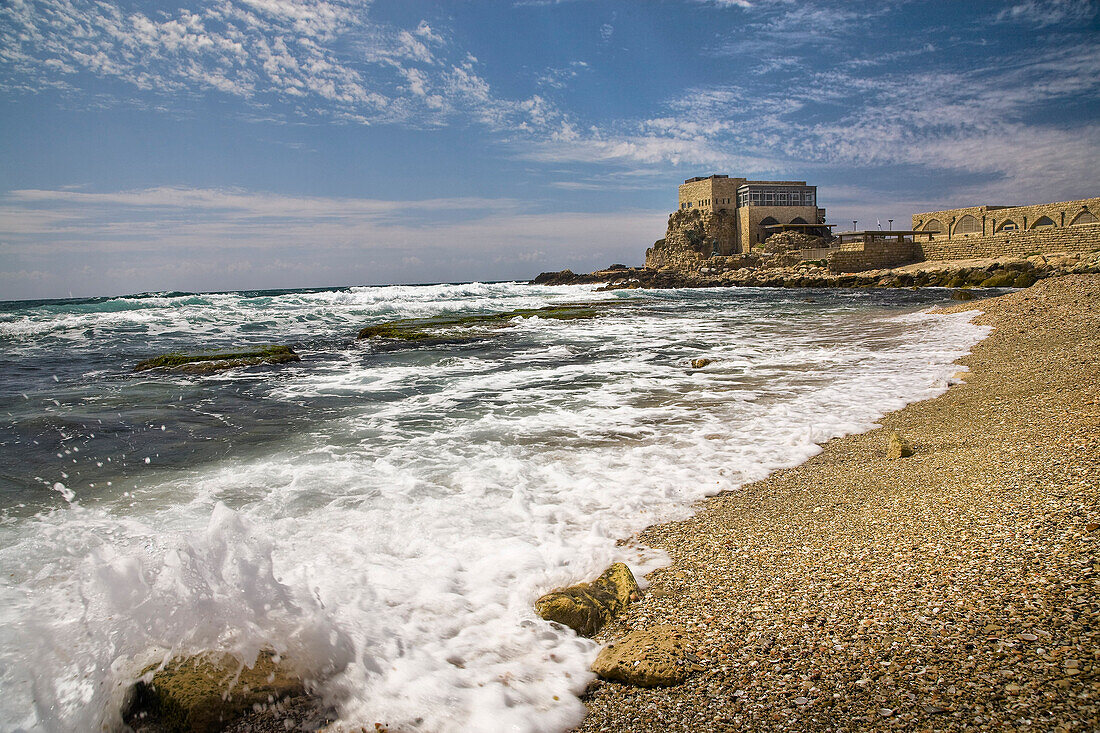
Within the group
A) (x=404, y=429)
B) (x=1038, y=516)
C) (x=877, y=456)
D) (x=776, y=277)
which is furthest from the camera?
(x=776, y=277)

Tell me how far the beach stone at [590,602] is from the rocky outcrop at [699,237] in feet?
218

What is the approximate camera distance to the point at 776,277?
4856cm

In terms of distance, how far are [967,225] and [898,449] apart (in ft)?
184

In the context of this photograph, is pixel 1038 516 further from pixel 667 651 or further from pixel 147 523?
pixel 147 523

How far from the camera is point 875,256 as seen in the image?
145 feet

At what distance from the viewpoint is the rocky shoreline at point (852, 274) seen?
2880 cm

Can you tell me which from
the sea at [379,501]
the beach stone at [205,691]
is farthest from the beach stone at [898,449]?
the beach stone at [205,691]

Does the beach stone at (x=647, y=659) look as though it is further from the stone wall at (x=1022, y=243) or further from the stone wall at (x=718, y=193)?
the stone wall at (x=718, y=193)

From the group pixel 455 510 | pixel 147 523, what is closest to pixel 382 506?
pixel 455 510

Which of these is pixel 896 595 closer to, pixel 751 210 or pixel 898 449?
pixel 898 449

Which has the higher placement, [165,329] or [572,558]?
[165,329]

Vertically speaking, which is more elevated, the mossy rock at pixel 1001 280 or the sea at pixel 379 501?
the mossy rock at pixel 1001 280

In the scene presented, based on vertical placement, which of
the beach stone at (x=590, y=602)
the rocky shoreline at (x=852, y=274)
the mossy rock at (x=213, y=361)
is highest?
the rocky shoreline at (x=852, y=274)

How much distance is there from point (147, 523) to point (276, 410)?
4.21 m
